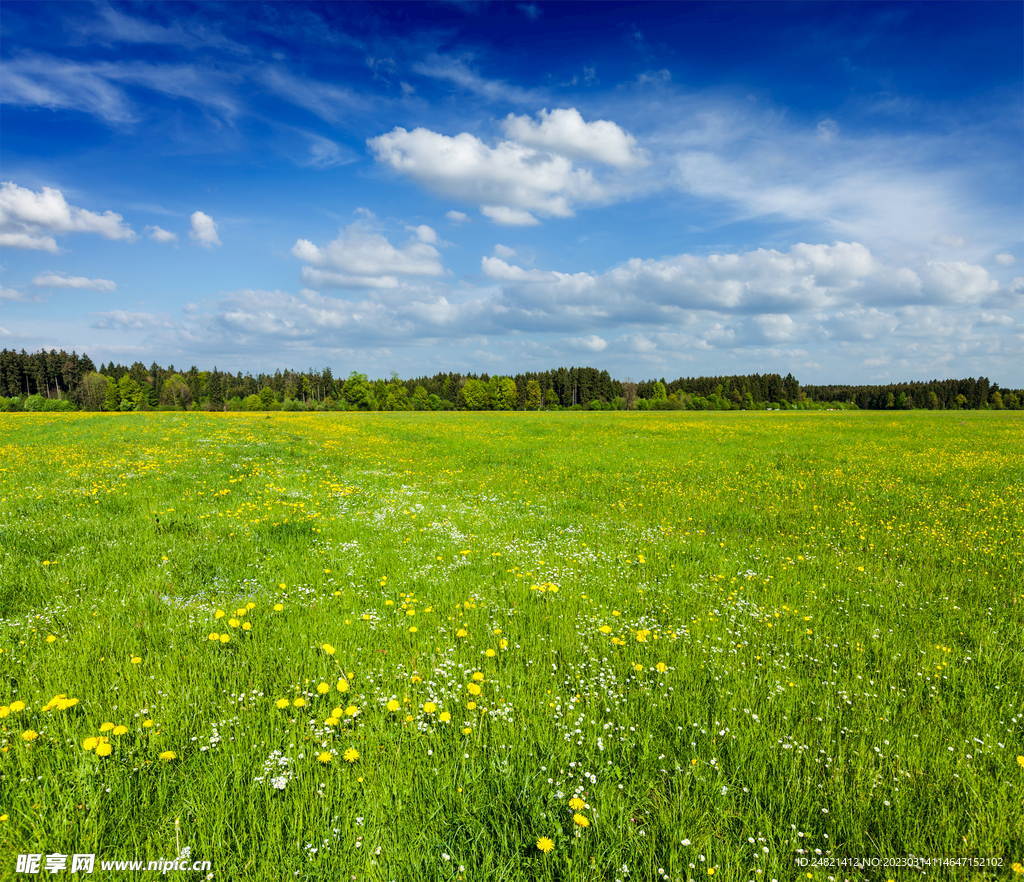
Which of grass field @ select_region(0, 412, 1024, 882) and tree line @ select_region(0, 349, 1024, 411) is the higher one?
tree line @ select_region(0, 349, 1024, 411)

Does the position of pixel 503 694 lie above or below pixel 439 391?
below

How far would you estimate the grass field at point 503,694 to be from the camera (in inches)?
114

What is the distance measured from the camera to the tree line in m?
116

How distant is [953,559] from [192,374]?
181253 mm

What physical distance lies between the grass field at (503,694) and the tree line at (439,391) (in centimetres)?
11418

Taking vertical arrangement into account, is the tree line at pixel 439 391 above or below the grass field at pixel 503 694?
above

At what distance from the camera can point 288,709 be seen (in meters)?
4.14

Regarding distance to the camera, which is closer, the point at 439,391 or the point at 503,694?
the point at 503,694

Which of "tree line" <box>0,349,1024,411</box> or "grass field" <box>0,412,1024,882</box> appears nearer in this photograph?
"grass field" <box>0,412,1024,882</box>

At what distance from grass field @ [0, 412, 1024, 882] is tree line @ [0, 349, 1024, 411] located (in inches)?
4495

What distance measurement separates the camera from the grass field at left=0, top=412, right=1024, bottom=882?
9.49 feet

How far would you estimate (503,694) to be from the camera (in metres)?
4.33

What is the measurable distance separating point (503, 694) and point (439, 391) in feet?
518

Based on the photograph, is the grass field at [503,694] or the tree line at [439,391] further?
the tree line at [439,391]
